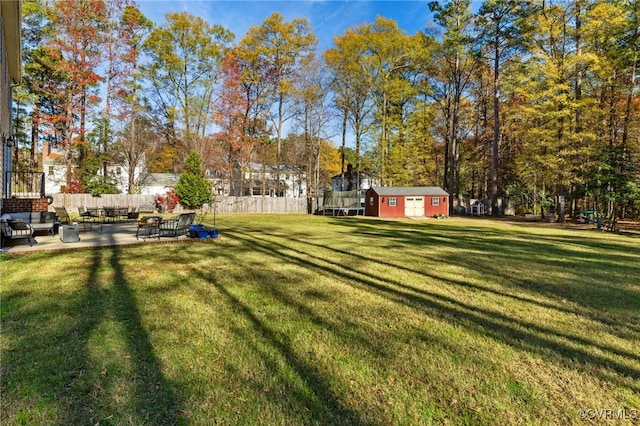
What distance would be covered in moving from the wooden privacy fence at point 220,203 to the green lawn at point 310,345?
53.6ft

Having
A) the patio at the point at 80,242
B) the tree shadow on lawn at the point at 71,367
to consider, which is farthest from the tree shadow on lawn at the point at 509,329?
the patio at the point at 80,242

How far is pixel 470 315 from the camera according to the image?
12.8 ft

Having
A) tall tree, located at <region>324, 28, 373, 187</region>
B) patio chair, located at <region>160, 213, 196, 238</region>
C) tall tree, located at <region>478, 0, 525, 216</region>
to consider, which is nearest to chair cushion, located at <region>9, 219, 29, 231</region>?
patio chair, located at <region>160, 213, 196, 238</region>

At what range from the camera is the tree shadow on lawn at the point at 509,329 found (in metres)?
2.79

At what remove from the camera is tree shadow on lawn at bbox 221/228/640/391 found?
110 inches

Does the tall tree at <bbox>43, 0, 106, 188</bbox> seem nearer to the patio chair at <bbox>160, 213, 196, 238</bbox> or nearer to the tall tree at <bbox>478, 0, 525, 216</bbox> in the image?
the patio chair at <bbox>160, 213, 196, 238</bbox>

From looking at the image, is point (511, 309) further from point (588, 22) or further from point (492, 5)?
point (492, 5)

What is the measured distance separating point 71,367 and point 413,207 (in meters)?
26.0

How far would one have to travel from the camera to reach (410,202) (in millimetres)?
26594

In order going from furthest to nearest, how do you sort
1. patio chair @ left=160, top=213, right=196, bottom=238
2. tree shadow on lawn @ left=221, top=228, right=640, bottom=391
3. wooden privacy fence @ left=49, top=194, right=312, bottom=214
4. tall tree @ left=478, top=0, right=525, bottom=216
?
tall tree @ left=478, top=0, right=525, bottom=216 → wooden privacy fence @ left=49, top=194, right=312, bottom=214 → patio chair @ left=160, top=213, right=196, bottom=238 → tree shadow on lawn @ left=221, top=228, right=640, bottom=391

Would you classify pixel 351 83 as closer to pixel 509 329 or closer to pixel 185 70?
pixel 185 70

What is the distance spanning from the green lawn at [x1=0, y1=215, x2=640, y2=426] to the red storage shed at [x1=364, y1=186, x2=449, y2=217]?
20.4 meters

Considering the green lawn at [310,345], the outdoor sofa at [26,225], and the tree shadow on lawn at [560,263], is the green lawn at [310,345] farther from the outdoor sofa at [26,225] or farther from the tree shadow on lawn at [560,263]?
the outdoor sofa at [26,225]

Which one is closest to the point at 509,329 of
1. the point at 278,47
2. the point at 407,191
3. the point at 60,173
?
the point at 407,191
